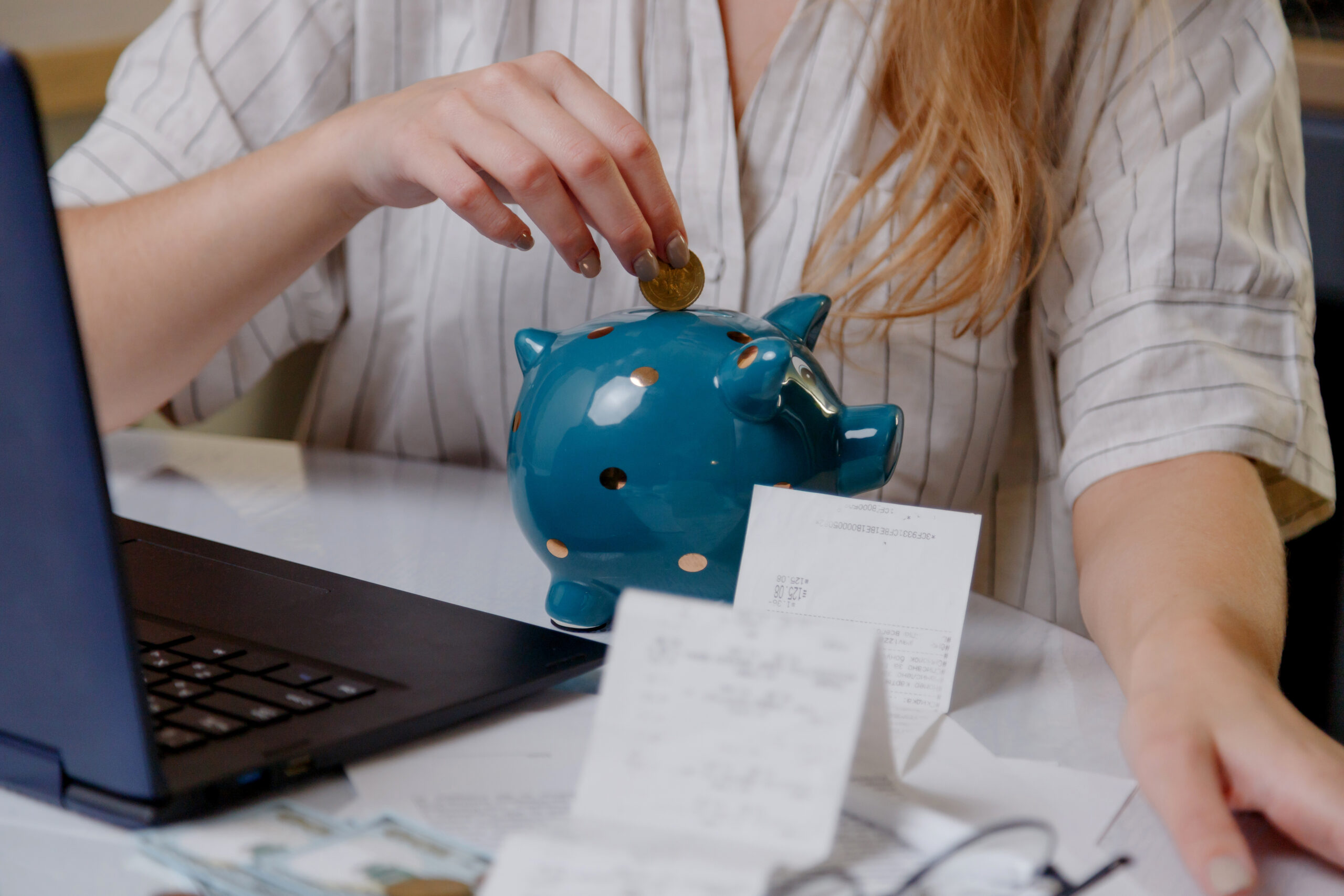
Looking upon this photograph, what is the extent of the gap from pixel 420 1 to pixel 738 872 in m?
0.75

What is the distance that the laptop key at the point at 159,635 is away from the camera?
418 mm

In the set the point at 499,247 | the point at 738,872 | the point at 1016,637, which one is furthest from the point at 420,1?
the point at 738,872

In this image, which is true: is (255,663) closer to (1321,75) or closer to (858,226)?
(858,226)

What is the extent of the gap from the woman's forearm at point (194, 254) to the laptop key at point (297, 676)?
0.32 metres

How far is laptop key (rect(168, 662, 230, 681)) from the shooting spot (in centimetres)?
39

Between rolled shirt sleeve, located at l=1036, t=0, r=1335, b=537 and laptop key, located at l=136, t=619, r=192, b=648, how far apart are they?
49 cm

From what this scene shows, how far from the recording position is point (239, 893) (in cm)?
30

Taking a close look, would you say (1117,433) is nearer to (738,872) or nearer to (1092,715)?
(1092,715)

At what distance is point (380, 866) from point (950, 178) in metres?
0.56

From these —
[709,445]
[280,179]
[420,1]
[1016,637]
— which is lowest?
[1016,637]

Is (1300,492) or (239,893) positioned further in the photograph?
(1300,492)

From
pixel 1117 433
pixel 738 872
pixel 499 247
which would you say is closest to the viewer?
pixel 738 872

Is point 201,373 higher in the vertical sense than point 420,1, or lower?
lower

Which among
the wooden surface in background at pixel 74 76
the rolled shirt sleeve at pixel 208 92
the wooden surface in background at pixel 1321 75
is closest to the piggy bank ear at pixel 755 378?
the rolled shirt sleeve at pixel 208 92
